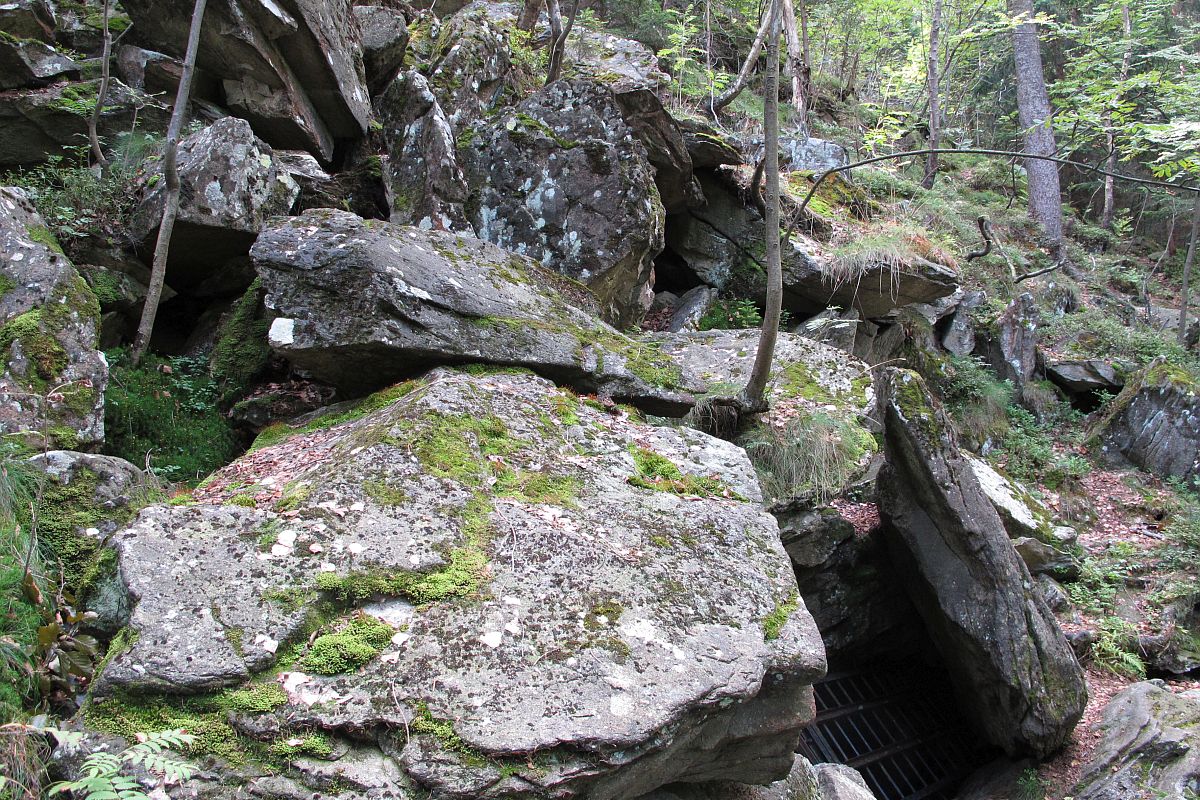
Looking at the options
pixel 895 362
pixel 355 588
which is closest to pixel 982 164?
pixel 895 362

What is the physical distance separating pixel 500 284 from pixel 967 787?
19.1ft

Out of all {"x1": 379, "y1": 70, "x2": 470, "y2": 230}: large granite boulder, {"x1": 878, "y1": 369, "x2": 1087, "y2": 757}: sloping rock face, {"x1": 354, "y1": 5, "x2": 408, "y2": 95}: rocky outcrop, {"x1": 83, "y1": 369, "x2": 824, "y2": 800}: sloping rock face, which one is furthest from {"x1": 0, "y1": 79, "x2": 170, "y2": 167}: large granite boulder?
{"x1": 878, "y1": 369, "x2": 1087, "y2": 757}: sloping rock face

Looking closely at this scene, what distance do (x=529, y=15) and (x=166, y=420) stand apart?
9.43m

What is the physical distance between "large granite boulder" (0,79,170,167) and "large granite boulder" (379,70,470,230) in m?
2.40

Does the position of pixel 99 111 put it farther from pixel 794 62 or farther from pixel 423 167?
pixel 794 62

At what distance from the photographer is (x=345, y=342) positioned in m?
4.34

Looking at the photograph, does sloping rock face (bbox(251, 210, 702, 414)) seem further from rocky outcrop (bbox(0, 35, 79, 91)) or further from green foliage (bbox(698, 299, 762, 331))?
rocky outcrop (bbox(0, 35, 79, 91))

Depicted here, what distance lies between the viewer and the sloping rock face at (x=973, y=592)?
5.74 meters

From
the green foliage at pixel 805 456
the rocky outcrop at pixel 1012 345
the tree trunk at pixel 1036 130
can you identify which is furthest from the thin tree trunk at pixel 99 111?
the tree trunk at pixel 1036 130

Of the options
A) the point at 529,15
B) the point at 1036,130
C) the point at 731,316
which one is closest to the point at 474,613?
the point at 731,316

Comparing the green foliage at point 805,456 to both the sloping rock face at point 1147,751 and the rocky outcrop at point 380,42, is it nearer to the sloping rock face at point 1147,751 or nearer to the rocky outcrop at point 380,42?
the sloping rock face at point 1147,751

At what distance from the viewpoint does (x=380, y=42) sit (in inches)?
348

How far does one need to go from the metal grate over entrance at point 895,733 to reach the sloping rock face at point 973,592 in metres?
0.43

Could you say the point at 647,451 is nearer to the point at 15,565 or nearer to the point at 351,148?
the point at 15,565
